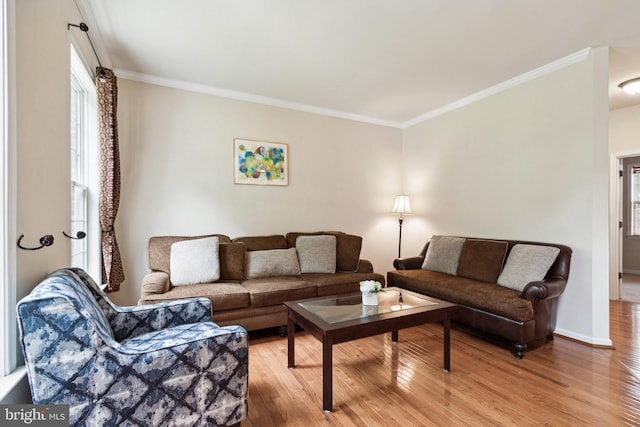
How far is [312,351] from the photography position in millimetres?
2627

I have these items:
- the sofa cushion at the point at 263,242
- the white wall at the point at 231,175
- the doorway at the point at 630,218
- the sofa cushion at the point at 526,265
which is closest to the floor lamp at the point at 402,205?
the white wall at the point at 231,175

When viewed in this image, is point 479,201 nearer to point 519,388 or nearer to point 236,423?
point 519,388

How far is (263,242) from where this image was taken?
3641mm

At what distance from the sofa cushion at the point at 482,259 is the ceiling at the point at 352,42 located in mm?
1833

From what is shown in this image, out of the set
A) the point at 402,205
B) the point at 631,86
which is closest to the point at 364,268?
the point at 402,205

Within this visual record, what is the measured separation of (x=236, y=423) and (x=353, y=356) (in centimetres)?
118

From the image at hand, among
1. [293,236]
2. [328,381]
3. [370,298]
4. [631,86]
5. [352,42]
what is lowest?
[328,381]

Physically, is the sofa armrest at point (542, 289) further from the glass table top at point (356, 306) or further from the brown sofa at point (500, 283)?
the glass table top at point (356, 306)

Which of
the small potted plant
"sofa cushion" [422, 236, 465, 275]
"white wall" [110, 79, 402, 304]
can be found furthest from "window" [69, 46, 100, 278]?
"sofa cushion" [422, 236, 465, 275]

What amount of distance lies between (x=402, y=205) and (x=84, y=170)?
12.8 feet

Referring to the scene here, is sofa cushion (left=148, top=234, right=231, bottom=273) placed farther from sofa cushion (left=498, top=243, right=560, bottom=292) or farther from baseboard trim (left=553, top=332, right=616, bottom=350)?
baseboard trim (left=553, top=332, right=616, bottom=350)

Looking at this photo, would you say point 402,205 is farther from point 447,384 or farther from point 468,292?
point 447,384

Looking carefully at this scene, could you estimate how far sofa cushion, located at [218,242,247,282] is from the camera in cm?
318

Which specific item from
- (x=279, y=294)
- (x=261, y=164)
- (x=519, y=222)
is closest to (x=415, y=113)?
(x=519, y=222)
